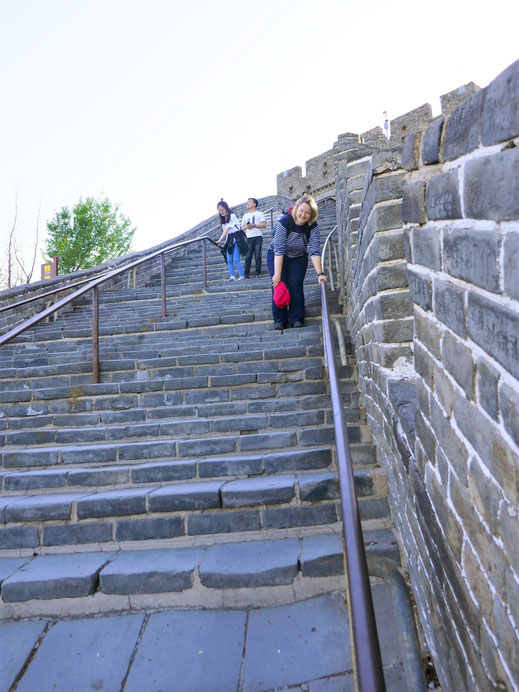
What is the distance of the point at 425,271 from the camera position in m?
1.19

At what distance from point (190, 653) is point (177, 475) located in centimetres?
116

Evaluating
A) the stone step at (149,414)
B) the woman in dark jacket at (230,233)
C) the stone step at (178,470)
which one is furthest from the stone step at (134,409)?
the woman in dark jacket at (230,233)

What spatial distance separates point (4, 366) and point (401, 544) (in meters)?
4.29

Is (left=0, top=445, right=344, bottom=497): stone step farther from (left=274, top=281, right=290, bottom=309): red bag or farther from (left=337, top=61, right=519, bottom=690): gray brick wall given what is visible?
(left=274, top=281, right=290, bottom=309): red bag

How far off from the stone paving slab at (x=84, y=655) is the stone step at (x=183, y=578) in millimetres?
96

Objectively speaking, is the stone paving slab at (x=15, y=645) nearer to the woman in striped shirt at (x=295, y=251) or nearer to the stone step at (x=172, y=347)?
the stone step at (x=172, y=347)

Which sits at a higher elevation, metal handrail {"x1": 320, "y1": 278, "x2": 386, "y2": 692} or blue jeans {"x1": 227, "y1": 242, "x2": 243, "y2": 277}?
blue jeans {"x1": 227, "y1": 242, "x2": 243, "y2": 277}

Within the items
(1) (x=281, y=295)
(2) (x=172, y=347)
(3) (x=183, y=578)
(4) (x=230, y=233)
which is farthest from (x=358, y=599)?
(4) (x=230, y=233)

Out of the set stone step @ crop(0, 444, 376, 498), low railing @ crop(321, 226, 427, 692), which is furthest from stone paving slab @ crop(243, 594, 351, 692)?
stone step @ crop(0, 444, 376, 498)

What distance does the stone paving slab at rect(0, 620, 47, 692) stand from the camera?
1.82m

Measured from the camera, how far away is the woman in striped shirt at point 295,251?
4.34m

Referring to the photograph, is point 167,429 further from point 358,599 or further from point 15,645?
point 358,599

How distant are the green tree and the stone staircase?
21830 mm

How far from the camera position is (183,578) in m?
2.14
